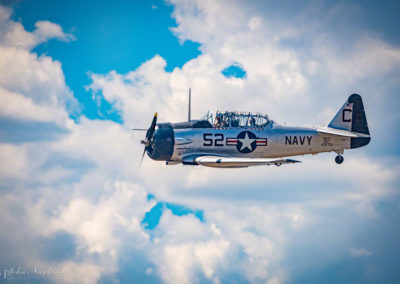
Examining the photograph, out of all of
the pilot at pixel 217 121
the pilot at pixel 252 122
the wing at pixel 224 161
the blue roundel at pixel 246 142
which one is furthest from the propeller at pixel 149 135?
the pilot at pixel 252 122

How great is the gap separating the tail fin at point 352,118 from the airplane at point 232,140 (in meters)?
0.79

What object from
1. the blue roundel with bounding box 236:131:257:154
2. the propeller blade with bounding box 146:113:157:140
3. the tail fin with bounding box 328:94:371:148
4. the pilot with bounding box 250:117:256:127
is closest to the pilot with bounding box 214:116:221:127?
the blue roundel with bounding box 236:131:257:154

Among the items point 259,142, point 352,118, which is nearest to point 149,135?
point 259,142

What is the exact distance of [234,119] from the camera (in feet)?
106

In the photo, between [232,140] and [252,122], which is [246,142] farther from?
[252,122]

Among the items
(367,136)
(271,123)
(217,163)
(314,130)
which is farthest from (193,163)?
(367,136)

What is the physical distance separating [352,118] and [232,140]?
26.8 feet

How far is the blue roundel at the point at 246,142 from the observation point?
105 ft

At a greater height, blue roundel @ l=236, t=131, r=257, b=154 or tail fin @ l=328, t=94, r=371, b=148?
tail fin @ l=328, t=94, r=371, b=148

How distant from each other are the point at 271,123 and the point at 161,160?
20.9 ft

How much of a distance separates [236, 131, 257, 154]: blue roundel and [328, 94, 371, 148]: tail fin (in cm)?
611

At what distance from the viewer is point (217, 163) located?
29281 mm

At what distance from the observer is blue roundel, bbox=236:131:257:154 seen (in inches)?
1256

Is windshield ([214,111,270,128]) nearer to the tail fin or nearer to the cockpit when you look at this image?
the cockpit
